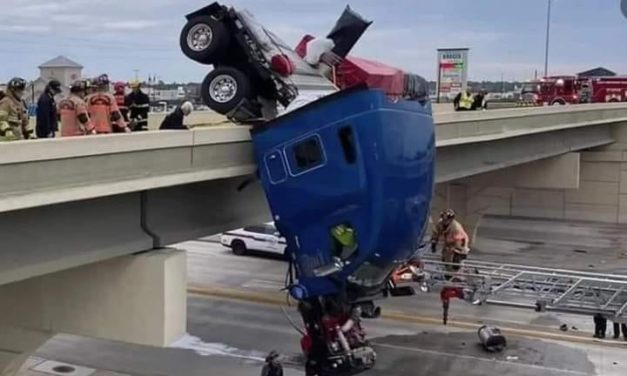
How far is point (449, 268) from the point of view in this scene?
1571 centimetres

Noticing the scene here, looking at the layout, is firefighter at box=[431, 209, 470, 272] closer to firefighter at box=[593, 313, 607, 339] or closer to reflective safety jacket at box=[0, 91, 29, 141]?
firefighter at box=[593, 313, 607, 339]

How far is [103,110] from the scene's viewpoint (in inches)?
383

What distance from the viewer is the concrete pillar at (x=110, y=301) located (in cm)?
813

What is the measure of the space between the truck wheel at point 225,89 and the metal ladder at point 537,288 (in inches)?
220

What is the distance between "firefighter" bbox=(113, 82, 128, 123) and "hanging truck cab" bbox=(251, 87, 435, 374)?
391cm

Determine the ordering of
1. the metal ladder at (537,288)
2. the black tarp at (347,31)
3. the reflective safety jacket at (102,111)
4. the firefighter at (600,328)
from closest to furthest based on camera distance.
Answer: the reflective safety jacket at (102,111) < the black tarp at (347,31) < the metal ladder at (537,288) < the firefighter at (600,328)

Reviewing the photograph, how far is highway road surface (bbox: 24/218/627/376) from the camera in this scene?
13914 millimetres

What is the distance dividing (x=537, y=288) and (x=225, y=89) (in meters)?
7.03

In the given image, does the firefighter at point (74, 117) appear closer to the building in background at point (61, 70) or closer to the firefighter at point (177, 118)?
the firefighter at point (177, 118)

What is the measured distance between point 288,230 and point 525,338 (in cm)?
820

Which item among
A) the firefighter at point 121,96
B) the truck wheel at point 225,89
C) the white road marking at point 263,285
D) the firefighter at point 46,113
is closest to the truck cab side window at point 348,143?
the truck wheel at point 225,89

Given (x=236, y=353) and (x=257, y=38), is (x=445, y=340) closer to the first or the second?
(x=236, y=353)

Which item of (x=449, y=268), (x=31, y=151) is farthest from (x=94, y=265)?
(x=449, y=268)

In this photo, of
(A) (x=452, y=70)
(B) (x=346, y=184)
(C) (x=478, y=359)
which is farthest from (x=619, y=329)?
(A) (x=452, y=70)
